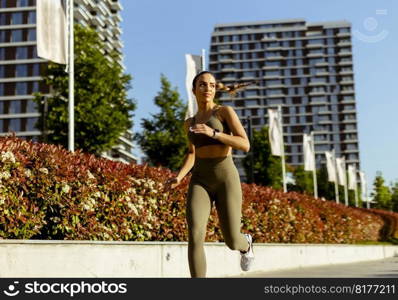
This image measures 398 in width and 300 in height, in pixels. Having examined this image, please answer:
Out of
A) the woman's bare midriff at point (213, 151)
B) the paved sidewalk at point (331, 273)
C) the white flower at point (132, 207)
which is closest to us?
the woman's bare midriff at point (213, 151)

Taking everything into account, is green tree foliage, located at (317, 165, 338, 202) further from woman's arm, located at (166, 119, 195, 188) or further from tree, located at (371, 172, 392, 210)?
woman's arm, located at (166, 119, 195, 188)

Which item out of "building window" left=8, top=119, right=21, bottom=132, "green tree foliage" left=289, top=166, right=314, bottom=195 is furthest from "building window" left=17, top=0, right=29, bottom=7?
"green tree foliage" left=289, top=166, right=314, bottom=195

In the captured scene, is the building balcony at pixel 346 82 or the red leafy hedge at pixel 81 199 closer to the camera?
the red leafy hedge at pixel 81 199

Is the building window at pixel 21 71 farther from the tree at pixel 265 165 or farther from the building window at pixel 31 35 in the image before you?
the tree at pixel 265 165

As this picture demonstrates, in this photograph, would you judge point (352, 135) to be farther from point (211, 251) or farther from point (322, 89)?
point (211, 251)

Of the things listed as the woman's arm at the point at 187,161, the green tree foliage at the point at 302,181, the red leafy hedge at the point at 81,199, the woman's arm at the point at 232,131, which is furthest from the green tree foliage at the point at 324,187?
the woman's arm at the point at 232,131

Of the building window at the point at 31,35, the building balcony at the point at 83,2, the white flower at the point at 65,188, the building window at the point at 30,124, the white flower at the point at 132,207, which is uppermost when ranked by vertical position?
the building balcony at the point at 83,2

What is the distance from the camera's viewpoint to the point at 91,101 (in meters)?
35.2

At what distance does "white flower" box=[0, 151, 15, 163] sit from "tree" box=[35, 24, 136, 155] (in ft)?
86.9

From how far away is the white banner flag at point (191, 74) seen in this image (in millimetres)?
19359

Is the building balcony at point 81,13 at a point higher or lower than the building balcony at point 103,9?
lower

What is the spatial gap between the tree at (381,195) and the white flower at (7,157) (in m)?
91.8

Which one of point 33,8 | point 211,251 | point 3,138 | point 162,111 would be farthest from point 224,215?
point 33,8

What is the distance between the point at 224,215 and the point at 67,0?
35.7 ft
